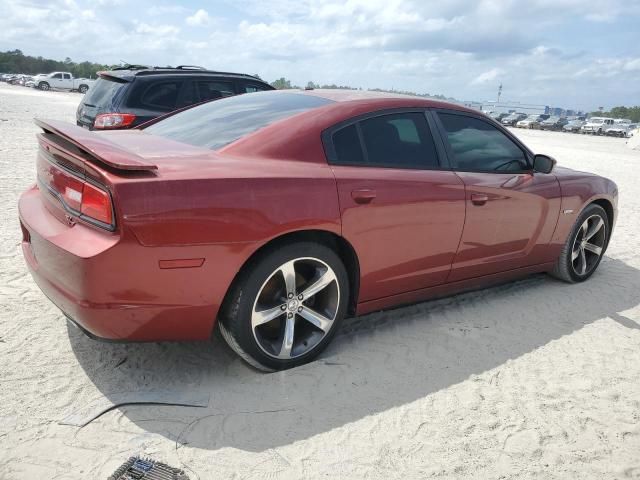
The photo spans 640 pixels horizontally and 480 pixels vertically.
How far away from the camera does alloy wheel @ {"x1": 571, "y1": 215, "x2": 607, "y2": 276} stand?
191 inches

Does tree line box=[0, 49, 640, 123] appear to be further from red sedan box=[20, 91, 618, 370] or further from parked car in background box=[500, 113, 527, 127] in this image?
red sedan box=[20, 91, 618, 370]

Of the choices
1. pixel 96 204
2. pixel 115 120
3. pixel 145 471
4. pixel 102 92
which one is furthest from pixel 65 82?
pixel 145 471

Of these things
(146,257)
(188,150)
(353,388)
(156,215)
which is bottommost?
(353,388)

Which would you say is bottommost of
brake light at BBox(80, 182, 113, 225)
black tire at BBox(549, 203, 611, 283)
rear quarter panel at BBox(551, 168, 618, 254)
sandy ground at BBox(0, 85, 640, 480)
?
sandy ground at BBox(0, 85, 640, 480)

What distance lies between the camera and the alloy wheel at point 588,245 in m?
4.85

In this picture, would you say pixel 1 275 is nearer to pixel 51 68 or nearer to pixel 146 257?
pixel 146 257

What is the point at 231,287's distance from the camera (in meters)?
2.74

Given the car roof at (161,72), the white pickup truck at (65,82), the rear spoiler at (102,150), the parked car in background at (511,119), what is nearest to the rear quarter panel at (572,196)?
the rear spoiler at (102,150)

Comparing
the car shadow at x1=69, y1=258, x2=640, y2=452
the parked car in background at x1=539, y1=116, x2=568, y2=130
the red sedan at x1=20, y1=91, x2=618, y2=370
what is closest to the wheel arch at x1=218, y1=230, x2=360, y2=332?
the red sedan at x1=20, y1=91, x2=618, y2=370

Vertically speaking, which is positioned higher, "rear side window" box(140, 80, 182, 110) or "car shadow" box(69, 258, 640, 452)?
"rear side window" box(140, 80, 182, 110)

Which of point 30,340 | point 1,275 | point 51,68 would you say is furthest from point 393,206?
point 51,68

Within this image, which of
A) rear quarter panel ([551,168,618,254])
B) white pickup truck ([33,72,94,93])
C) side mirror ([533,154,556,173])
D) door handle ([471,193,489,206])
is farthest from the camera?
white pickup truck ([33,72,94,93])

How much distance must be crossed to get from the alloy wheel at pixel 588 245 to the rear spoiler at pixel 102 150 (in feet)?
12.5

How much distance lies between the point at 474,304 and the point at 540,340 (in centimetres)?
63
